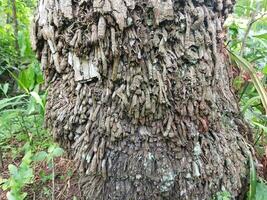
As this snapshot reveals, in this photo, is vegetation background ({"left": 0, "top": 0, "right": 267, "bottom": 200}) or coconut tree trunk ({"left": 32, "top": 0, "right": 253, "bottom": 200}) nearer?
coconut tree trunk ({"left": 32, "top": 0, "right": 253, "bottom": 200})

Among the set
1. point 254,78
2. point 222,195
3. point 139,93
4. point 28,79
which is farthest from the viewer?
point 28,79

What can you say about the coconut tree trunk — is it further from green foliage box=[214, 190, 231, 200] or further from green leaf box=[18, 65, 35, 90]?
green leaf box=[18, 65, 35, 90]

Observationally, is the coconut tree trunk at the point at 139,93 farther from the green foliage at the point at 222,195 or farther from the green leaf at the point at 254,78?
the green leaf at the point at 254,78

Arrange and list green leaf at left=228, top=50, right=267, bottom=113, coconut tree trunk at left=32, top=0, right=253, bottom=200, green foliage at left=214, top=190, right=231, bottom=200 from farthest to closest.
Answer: green leaf at left=228, top=50, right=267, bottom=113 → green foliage at left=214, top=190, right=231, bottom=200 → coconut tree trunk at left=32, top=0, right=253, bottom=200

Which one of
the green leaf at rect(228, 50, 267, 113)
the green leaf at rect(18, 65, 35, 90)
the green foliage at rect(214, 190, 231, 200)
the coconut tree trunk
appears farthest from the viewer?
the green leaf at rect(18, 65, 35, 90)

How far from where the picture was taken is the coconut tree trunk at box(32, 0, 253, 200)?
123 cm

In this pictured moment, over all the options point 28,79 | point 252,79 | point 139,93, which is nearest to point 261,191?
point 252,79

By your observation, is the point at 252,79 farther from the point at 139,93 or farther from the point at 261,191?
the point at 139,93

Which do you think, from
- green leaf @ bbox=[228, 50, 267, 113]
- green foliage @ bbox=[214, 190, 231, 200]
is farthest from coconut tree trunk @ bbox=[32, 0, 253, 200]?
green leaf @ bbox=[228, 50, 267, 113]

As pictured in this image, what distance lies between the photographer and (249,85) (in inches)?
71.6

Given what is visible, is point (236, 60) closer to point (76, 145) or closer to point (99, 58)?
point (99, 58)

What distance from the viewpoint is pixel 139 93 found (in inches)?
49.6

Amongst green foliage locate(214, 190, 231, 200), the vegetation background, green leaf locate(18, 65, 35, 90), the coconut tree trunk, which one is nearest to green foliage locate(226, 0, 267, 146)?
the vegetation background

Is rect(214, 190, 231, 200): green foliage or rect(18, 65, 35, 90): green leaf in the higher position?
rect(18, 65, 35, 90): green leaf
